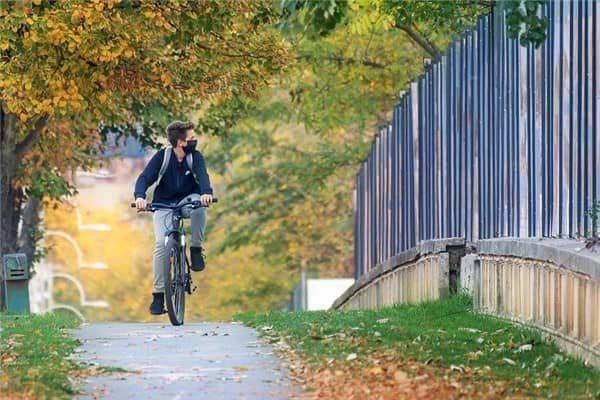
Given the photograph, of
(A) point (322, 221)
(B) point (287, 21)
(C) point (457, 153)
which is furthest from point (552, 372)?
(A) point (322, 221)

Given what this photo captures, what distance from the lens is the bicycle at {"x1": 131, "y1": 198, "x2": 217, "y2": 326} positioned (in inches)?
603

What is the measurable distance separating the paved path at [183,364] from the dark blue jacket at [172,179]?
4.06 ft

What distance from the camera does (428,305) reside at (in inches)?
627

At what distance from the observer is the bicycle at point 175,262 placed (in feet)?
50.3

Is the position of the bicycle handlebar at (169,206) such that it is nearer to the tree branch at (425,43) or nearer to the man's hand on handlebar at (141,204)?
the man's hand on handlebar at (141,204)

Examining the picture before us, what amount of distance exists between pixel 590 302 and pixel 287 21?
2.56m

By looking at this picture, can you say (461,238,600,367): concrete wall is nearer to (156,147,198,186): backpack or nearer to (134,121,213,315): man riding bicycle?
(134,121,213,315): man riding bicycle

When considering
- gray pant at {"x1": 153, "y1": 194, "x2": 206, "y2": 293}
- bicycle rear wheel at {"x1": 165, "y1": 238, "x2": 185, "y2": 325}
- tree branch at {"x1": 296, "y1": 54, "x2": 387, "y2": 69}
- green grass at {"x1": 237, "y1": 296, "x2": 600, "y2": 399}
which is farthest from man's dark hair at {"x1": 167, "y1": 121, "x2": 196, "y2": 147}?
tree branch at {"x1": 296, "y1": 54, "x2": 387, "y2": 69}

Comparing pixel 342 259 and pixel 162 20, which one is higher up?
pixel 162 20

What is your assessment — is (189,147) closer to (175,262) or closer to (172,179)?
(172,179)

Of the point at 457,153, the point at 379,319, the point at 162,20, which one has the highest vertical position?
the point at 162,20

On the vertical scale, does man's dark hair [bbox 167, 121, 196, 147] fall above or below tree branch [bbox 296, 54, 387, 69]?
below

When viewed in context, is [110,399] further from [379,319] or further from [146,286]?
[146,286]

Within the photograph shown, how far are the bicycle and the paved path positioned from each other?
33cm
